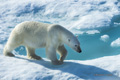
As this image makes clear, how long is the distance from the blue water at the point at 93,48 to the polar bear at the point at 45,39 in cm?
174

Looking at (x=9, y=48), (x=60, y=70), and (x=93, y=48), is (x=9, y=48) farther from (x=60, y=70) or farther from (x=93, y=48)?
(x=93, y=48)

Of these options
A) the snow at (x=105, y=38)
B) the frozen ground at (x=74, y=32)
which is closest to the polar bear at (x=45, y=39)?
the frozen ground at (x=74, y=32)

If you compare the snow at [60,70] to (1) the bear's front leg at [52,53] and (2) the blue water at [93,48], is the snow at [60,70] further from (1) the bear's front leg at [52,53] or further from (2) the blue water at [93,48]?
(2) the blue water at [93,48]

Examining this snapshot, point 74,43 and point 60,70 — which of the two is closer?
point 60,70

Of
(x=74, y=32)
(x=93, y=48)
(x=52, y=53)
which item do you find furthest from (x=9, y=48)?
(x=74, y=32)

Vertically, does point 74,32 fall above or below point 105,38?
above

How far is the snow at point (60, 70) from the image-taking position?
326 centimetres

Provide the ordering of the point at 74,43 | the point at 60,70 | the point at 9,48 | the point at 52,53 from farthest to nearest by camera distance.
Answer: the point at 9,48 < the point at 52,53 < the point at 74,43 < the point at 60,70

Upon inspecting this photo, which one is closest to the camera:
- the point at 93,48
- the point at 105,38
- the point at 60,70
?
the point at 60,70

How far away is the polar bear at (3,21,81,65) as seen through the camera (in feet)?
12.3

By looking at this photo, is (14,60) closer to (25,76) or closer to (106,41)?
(25,76)

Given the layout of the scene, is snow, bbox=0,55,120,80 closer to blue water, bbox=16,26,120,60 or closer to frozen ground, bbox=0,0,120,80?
frozen ground, bbox=0,0,120,80

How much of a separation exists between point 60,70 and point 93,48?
278 cm

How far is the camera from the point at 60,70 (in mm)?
3508
